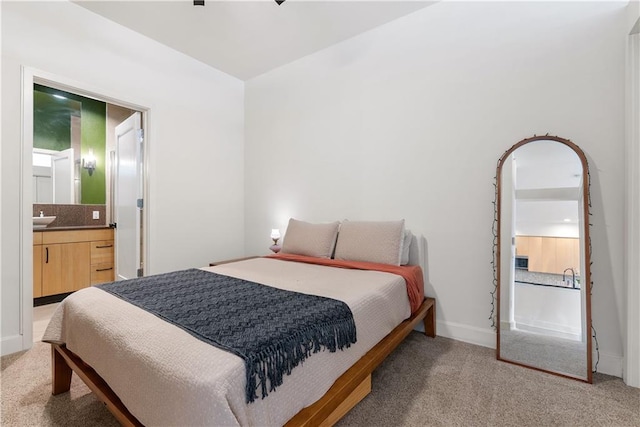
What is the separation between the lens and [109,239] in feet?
12.6

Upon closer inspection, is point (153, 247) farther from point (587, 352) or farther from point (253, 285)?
point (587, 352)

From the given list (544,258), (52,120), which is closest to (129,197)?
(52,120)

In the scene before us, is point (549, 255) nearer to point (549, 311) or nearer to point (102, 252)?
point (549, 311)

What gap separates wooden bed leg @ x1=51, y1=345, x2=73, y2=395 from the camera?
1.64m

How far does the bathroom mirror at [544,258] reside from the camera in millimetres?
1923

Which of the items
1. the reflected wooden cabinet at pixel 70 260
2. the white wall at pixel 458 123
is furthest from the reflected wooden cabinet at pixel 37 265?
the white wall at pixel 458 123

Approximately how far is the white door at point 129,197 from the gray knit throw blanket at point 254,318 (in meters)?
1.58

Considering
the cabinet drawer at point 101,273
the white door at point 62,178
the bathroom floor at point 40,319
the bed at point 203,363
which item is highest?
the white door at point 62,178

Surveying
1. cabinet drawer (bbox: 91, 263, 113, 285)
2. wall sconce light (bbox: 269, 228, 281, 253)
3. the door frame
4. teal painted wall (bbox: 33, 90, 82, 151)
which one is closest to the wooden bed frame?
the door frame

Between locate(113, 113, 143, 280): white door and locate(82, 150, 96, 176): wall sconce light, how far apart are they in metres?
0.84

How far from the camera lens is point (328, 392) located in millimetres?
1240

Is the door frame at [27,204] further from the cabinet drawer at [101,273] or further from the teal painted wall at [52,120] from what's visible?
the teal painted wall at [52,120]

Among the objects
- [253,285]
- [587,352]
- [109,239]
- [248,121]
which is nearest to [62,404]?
[253,285]

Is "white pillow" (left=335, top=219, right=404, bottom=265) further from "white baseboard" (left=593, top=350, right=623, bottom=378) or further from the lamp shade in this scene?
"white baseboard" (left=593, top=350, right=623, bottom=378)
